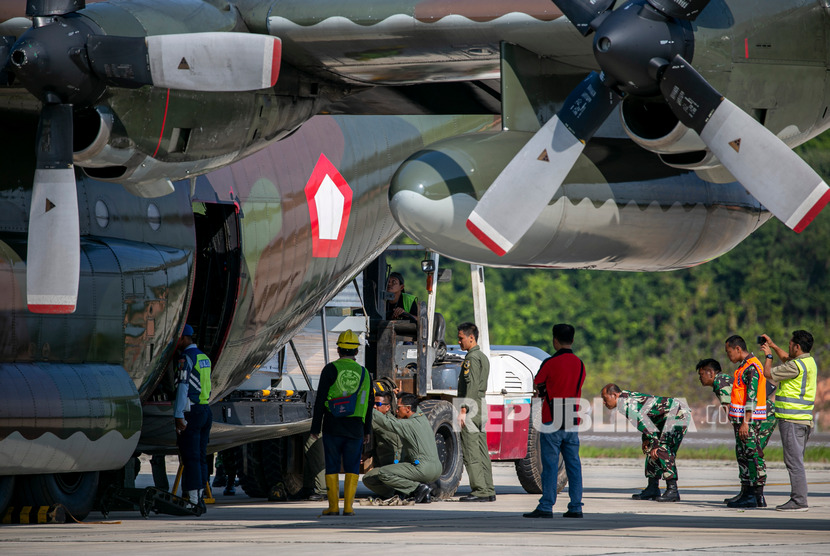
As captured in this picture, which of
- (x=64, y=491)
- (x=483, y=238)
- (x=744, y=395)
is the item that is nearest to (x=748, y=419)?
(x=744, y=395)

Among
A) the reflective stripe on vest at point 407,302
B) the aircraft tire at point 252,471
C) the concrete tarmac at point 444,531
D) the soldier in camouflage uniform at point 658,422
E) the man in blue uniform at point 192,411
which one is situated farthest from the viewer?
the reflective stripe on vest at point 407,302

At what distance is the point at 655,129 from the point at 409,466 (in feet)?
18.4

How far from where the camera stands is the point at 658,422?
14.7 meters

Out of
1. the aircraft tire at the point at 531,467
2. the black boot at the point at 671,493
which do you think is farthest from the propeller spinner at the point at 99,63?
the aircraft tire at the point at 531,467

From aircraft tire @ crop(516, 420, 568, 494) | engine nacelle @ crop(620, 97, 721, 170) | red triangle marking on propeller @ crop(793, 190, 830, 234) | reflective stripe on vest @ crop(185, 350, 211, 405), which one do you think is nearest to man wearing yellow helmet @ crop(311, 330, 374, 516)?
reflective stripe on vest @ crop(185, 350, 211, 405)

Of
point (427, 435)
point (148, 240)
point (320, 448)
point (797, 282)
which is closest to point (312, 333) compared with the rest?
point (320, 448)

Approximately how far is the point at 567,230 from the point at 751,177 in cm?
148

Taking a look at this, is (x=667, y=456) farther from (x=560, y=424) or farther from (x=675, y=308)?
(x=675, y=308)

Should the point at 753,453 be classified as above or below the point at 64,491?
above

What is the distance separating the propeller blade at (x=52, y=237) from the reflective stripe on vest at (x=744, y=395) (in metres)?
7.63

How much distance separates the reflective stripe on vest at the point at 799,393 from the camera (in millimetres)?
13172

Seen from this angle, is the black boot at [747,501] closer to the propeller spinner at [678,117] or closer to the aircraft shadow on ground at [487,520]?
the aircraft shadow on ground at [487,520]

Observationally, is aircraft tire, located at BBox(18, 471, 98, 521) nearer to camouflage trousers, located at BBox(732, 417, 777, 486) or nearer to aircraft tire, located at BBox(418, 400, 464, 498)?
→ aircraft tire, located at BBox(418, 400, 464, 498)

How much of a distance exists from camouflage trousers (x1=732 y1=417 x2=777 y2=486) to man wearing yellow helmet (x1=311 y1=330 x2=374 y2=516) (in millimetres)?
4419
